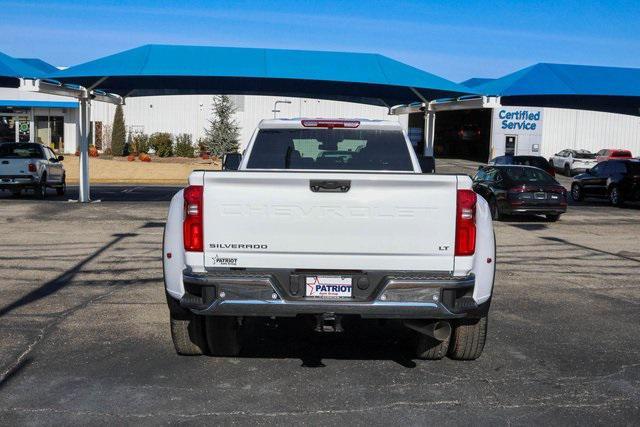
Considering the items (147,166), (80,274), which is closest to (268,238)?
(80,274)

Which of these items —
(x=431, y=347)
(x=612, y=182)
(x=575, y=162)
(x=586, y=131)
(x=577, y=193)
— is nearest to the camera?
(x=431, y=347)

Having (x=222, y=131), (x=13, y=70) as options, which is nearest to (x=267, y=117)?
(x=222, y=131)

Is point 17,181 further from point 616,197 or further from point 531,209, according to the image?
point 616,197

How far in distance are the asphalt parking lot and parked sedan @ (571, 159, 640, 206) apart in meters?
14.5

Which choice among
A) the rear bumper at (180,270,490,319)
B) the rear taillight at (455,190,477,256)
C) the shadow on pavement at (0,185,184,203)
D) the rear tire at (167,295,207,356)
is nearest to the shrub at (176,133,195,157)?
the shadow on pavement at (0,185,184,203)

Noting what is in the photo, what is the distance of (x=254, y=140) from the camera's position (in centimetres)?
759

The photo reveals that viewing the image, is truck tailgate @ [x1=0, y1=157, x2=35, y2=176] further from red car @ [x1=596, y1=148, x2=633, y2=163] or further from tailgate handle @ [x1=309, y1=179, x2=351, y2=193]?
red car @ [x1=596, y1=148, x2=633, y2=163]

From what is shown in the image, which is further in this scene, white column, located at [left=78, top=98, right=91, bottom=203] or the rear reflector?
white column, located at [left=78, top=98, right=91, bottom=203]

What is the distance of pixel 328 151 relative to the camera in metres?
7.54

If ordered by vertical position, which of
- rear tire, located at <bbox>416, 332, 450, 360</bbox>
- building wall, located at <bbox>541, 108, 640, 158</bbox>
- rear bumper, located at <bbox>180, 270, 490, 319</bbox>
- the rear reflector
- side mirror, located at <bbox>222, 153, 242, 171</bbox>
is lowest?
rear tire, located at <bbox>416, 332, 450, 360</bbox>

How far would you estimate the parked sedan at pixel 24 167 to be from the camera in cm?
2331

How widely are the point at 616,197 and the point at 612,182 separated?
566 millimetres

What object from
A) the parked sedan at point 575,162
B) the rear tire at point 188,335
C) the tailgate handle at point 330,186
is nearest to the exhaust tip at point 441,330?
the tailgate handle at point 330,186

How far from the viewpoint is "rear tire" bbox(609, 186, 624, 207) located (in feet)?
82.1
